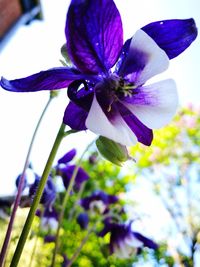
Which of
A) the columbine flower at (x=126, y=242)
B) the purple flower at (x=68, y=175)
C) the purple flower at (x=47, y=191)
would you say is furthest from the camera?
the columbine flower at (x=126, y=242)

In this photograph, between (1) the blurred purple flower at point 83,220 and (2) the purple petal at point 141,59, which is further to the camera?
(1) the blurred purple flower at point 83,220

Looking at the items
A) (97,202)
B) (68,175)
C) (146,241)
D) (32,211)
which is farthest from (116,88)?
(97,202)

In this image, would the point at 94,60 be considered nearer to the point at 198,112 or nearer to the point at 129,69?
the point at 129,69

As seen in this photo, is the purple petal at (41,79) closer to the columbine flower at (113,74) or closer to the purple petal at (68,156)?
the columbine flower at (113,74)

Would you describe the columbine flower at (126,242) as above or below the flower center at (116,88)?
below

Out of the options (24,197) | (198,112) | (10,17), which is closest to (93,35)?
(24,197)

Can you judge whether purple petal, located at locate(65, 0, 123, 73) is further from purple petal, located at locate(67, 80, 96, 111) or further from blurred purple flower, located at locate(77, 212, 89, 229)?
blurred purple flower, located at locate(77, 212, 89, 229)

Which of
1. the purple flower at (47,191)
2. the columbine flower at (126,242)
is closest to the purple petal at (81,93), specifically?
the purple flower at (47,191)
